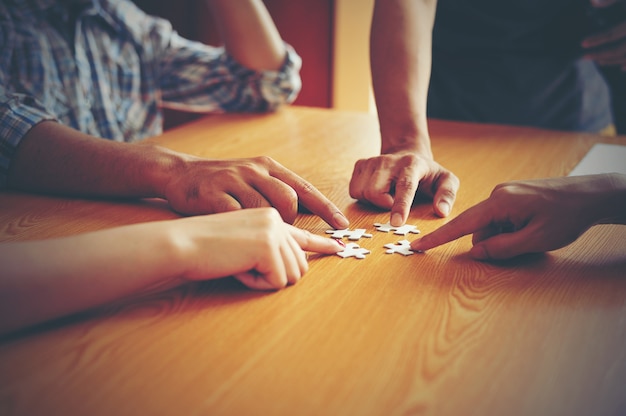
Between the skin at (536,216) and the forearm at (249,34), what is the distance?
1534 millimetres

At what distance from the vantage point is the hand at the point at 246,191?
1262mm

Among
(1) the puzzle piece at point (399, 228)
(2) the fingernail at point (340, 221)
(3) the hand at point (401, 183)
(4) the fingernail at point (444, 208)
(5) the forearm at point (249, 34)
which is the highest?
(5) the forearm at point (249, 34)

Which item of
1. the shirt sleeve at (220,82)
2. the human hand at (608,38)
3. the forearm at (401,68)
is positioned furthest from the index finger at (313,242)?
the human hand at (608,38)

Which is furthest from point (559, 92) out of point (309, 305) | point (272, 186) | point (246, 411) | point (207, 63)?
point (246, 411)

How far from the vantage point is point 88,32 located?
2.29 m

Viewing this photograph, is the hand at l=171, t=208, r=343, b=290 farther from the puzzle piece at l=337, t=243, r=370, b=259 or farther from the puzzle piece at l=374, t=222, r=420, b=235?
the puzzle piece at l=374, t=222, r=420, b=235

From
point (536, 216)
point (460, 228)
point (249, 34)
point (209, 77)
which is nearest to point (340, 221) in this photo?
point (460, 228)

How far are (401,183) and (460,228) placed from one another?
297 millimetres

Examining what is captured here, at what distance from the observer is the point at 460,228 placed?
3.77 feet

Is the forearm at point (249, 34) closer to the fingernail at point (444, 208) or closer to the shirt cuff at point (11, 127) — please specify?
the shirt cuff at point (11, 127)

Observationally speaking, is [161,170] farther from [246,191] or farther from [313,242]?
[313,242]

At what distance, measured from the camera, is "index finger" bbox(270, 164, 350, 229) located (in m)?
1.29

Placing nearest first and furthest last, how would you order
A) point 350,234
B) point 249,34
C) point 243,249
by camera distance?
1. point 243,249
2. point 350,234
3. point 249,34

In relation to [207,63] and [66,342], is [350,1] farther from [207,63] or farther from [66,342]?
[66,342]
